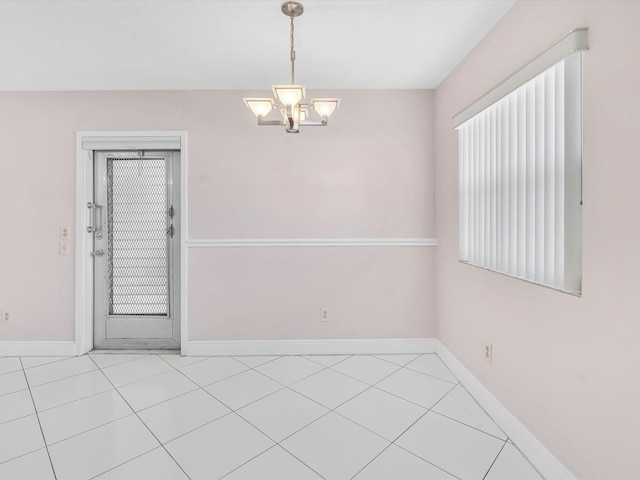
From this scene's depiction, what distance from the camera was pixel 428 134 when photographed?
321 cm

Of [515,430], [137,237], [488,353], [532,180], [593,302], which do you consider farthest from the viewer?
[137,237]

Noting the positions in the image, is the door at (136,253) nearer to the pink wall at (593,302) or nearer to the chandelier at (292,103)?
the chandelier at (292,103)

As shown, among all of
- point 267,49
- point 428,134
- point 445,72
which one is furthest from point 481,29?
point 267,49

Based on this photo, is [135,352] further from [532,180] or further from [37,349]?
[532,180]

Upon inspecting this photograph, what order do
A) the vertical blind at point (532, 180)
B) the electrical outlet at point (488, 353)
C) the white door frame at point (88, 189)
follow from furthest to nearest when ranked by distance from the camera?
the white door frame at point (88, 189) → the electrical outlet at point (488, 353) → the vertical blind at point (532, 180)

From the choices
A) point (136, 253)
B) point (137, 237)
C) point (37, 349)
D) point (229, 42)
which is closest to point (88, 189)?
point (137, 237)

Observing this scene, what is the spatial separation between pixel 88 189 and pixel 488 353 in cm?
393

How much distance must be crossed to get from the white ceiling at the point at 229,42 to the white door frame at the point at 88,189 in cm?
46

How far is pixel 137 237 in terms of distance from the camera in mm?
3414

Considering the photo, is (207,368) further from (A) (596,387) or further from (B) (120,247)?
(A) (596,387)

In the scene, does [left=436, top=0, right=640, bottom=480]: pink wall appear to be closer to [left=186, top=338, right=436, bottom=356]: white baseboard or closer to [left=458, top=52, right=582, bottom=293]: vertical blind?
[left=458, top=52, right=582, bottom=293]: vertical blind

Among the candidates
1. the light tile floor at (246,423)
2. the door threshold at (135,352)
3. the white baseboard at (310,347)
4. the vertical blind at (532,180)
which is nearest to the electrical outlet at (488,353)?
the light tile floor at (246,423)

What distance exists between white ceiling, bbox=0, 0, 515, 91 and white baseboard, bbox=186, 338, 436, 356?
8.29 ft

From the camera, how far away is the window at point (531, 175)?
→ 150cm
